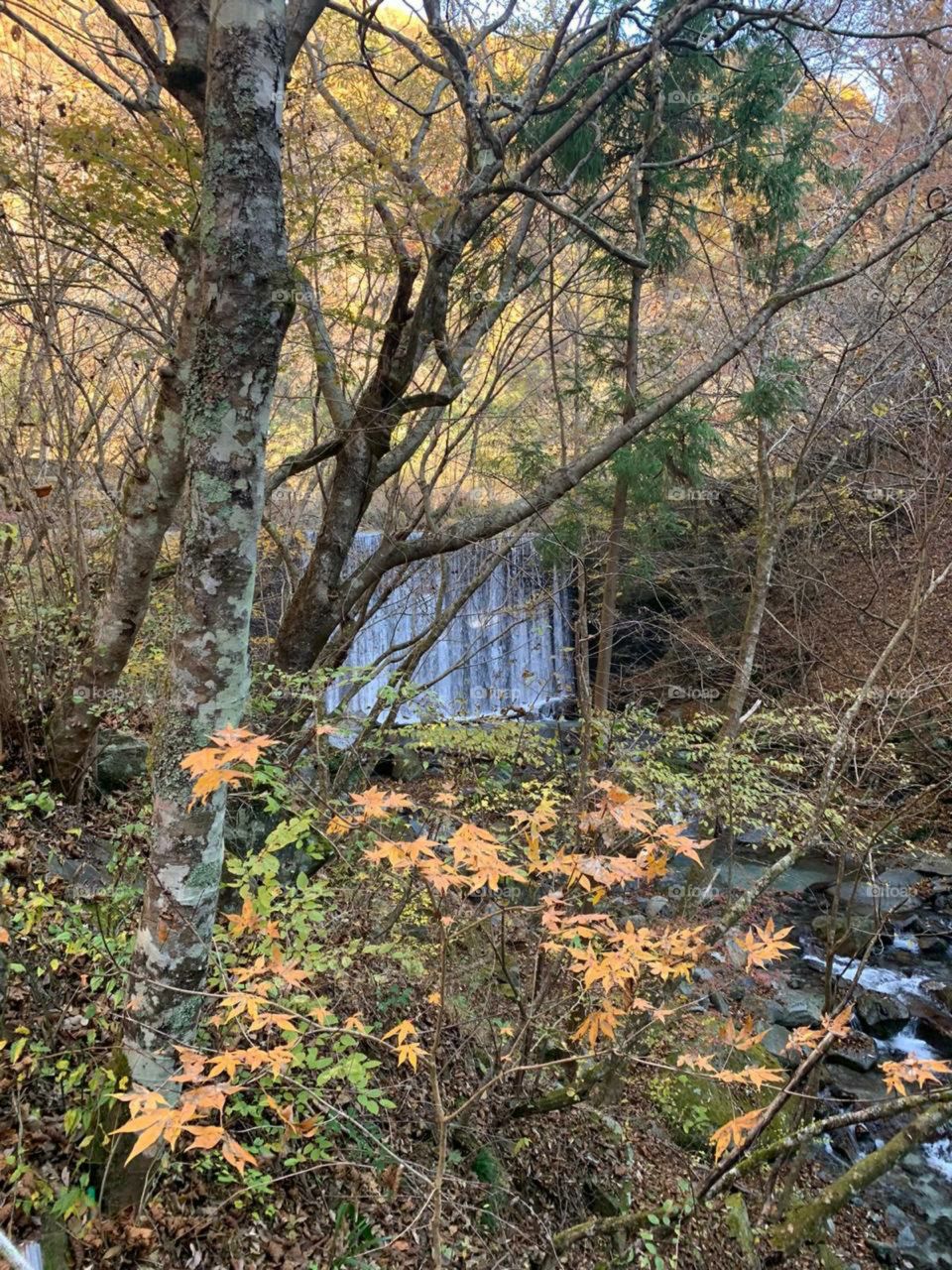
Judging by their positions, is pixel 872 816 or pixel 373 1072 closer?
pixel 373 1072

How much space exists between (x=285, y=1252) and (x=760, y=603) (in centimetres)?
778

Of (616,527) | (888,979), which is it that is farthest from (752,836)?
(616,527)

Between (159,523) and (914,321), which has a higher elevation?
(914,321)

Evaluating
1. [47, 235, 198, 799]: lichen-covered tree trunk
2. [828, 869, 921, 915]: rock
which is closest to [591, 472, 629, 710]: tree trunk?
[828, 869, 921, 915]: rock

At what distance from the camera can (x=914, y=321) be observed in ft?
30.2

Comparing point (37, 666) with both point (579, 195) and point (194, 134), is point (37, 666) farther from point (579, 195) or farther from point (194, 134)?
point (579, 195)

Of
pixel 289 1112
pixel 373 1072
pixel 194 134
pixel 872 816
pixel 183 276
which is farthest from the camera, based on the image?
pixel 872 816

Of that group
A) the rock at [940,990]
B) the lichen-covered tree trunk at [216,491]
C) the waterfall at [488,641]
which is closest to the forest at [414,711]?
the lichen-covered tree trunk at [216,491]

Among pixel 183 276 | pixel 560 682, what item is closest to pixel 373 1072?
pixel 183 276

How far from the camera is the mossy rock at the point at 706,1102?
17.1ft

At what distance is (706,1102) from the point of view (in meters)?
5.52

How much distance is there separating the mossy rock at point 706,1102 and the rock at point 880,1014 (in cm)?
177

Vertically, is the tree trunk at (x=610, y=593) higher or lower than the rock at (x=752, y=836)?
higher

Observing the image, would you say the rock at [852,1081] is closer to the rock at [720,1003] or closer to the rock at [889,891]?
A: the rock at [720,1003]
